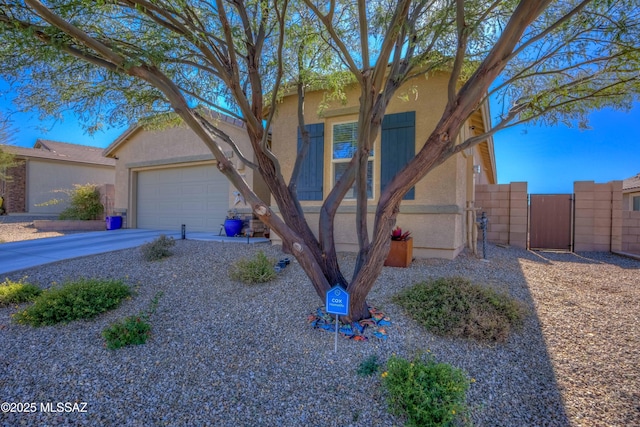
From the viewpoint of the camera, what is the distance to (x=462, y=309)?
11.7 ft

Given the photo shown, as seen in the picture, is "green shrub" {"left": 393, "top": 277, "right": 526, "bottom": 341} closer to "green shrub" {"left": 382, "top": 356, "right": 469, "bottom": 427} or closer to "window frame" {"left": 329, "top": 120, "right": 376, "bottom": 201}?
"green shrub" {"left": 382, "top": 356, "right": 469, "bottom": 427}

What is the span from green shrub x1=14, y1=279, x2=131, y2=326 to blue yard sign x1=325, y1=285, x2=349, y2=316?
3.04m

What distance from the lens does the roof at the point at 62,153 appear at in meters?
16.9

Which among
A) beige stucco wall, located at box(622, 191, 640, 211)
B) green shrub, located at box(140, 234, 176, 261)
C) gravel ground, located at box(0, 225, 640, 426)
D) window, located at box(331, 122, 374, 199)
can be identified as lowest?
gravel ground, located at box(0, 225, 640, 426)

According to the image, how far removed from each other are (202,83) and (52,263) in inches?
188

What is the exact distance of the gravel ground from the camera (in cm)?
245

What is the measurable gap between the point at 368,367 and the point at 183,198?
9922 mm

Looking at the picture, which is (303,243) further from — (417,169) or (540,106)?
(540,106)

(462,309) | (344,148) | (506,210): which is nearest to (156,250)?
(344,148)

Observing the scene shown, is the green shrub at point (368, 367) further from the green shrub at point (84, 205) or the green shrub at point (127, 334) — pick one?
the green shrub at point (84, 205)

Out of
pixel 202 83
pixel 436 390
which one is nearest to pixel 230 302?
pixel 436 390

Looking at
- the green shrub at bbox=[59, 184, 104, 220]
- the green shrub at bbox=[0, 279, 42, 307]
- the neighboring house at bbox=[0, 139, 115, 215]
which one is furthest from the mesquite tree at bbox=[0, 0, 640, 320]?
the neighboring house at bbox=[0, 139, 115, 215]

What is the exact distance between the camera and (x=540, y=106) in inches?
165

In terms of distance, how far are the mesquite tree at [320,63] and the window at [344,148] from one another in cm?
179
